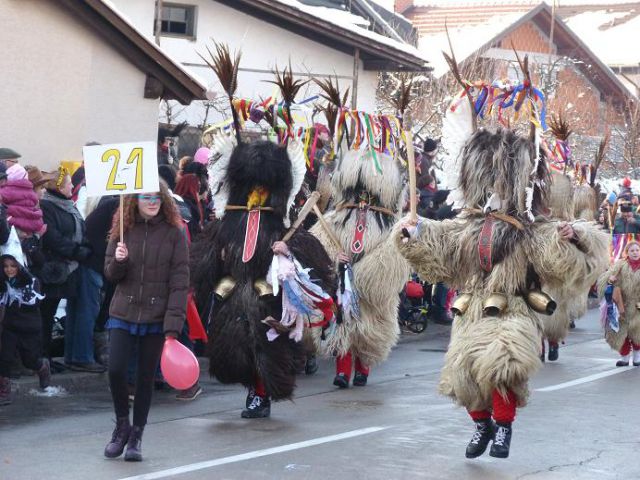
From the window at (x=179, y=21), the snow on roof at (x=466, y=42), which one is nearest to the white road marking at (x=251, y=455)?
the window at (x=179, y=21)

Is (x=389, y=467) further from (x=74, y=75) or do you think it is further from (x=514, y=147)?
(x=74, y=75)

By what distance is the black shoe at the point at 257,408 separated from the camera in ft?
33.7

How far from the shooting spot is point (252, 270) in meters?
10.2

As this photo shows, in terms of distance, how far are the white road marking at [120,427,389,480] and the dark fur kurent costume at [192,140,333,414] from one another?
28.1 inches

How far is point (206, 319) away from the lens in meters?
12.6

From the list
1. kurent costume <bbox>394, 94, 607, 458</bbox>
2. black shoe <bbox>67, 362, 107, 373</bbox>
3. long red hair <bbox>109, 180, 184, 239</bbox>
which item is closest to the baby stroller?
black shoe <bbox>67, 362, 107, 373</bbox>

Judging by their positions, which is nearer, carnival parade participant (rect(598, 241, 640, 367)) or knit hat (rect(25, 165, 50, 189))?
knit hat (rect(25, 165, 50, 189))

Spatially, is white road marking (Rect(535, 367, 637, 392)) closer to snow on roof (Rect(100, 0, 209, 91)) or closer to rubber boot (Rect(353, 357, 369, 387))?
rubber boot (Rect(353, 357, 369, 387))

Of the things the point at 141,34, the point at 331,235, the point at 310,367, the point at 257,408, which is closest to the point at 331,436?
the point at 257,408

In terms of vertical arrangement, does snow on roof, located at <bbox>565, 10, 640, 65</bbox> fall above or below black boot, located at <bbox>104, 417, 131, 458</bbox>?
above

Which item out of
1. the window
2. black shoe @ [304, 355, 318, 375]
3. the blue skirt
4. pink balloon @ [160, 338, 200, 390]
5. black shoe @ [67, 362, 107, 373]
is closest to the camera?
pink balloon @ [160, 338, 200, 390]

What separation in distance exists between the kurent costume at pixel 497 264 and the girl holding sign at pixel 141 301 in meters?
1.66

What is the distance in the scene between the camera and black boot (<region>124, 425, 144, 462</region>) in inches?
332

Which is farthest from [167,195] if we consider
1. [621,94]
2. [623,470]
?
[621,94]
